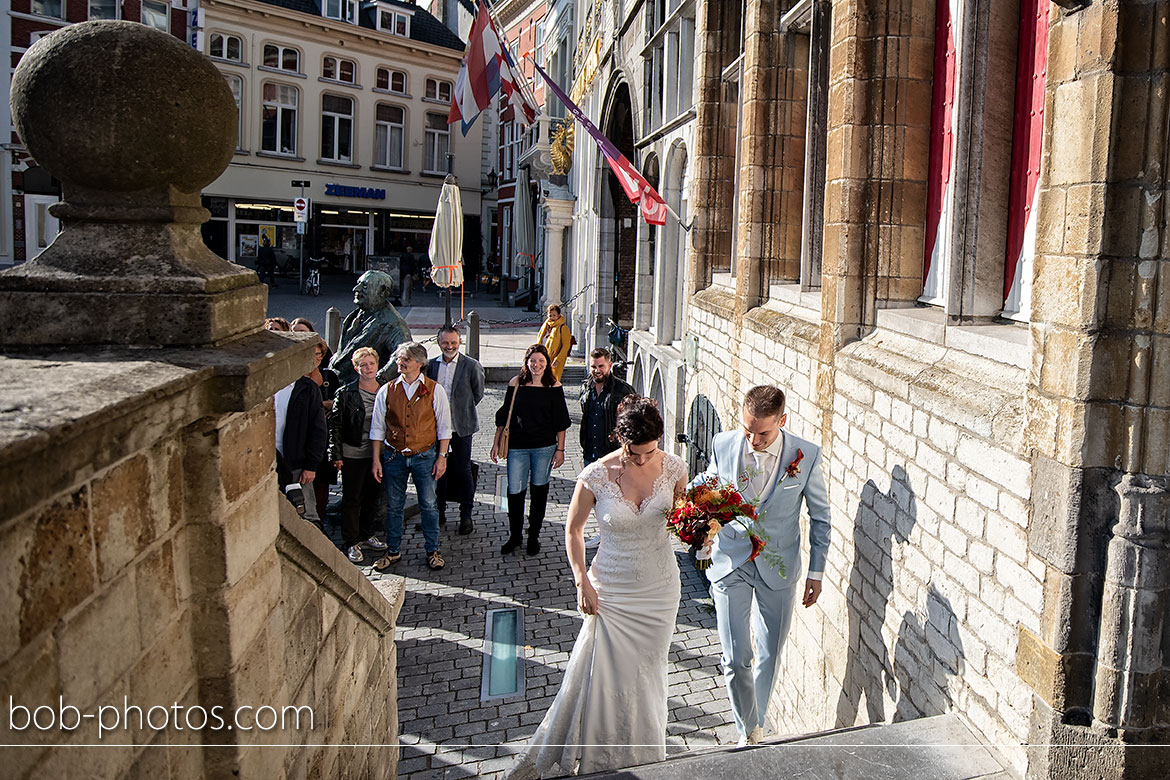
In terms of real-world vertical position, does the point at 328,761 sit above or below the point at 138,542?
below

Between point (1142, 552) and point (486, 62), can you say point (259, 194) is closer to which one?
point (486, 62)

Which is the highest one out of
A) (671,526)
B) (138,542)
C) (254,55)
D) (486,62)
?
(254,55)

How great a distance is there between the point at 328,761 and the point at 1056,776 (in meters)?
2.50

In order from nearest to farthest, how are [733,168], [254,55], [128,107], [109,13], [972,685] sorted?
1. [128,107]
2. [972,685]
3. [733,168]
4. [109,13]
5. [254,55]

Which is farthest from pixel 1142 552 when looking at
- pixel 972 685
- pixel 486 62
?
pixel 486 62

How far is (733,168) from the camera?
916 centimetres

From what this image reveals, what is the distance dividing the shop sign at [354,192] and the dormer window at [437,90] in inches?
190

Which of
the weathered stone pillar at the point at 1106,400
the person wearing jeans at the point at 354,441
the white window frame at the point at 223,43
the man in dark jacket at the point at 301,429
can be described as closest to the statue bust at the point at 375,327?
the person wearing jeans at the point at 354,441

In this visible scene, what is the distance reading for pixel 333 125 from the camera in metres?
36.0

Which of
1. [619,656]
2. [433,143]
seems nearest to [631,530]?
[619,656]

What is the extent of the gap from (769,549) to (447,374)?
3.93 metres

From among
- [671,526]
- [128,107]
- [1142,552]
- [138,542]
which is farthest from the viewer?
[671,526]

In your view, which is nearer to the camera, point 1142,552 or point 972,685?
point 1142,552

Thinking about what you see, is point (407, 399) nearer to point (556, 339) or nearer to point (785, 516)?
point (785, 516)
